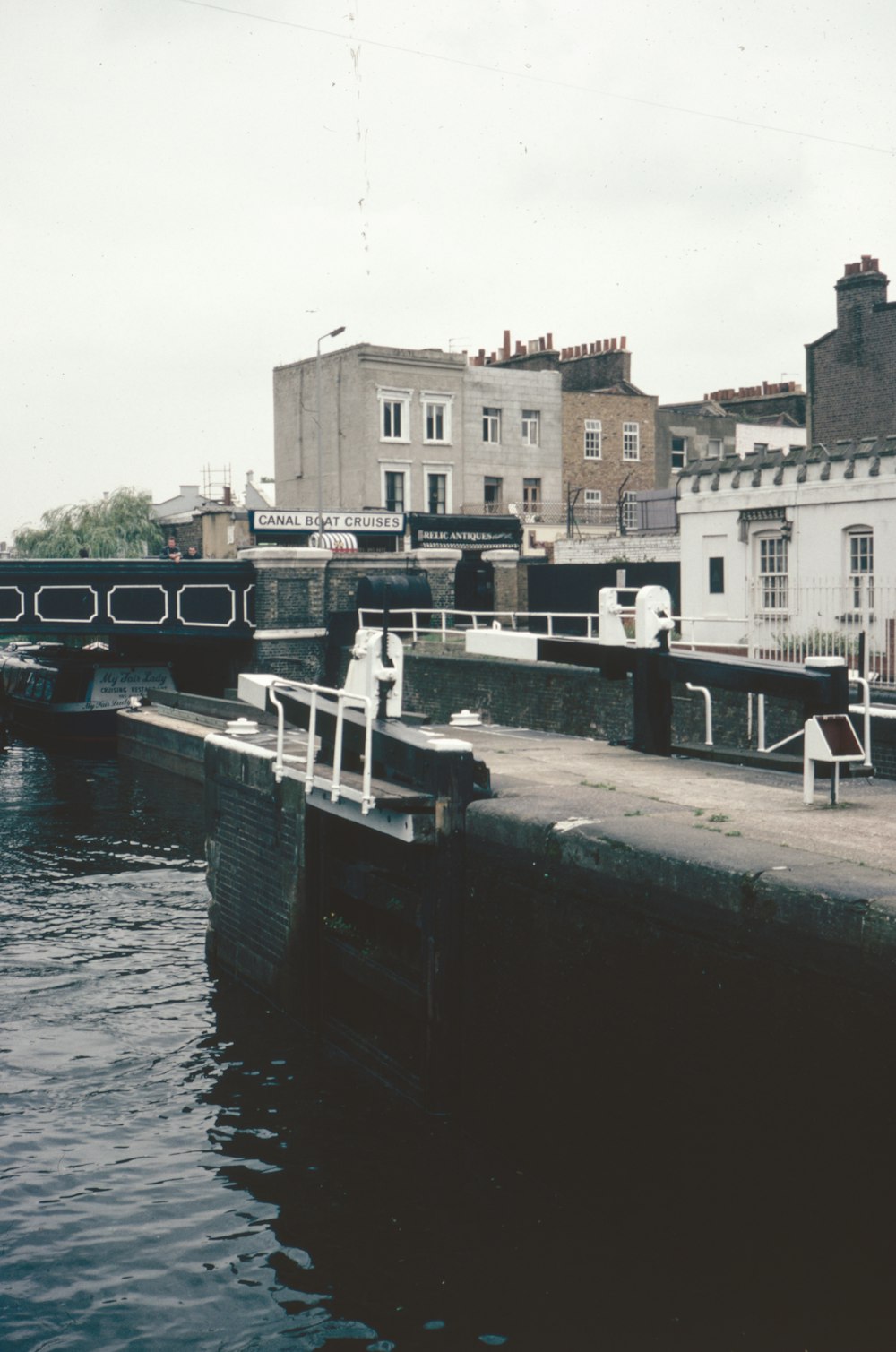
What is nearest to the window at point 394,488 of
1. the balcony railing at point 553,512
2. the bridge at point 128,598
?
the balcony railing at point 553,512

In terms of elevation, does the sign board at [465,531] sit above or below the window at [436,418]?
below

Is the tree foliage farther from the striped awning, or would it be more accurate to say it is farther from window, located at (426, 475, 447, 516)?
the striped awning

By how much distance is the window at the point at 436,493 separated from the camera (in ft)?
193

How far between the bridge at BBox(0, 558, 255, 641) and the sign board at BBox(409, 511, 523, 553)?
15816 millimetres

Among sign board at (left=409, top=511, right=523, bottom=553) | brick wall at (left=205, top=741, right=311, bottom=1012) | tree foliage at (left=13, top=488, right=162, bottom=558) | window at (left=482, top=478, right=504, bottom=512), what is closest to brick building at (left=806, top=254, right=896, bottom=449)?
sign board at (left=409, top=511, right=523, bottom=553)

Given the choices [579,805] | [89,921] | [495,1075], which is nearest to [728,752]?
[579,805]

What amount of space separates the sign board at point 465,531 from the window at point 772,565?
24.4 m

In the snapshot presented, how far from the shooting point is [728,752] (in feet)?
42.1

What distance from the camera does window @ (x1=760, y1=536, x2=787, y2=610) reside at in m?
28.7

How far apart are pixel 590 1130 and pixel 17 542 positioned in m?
72.0

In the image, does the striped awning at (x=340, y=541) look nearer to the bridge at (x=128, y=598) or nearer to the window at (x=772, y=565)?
the bridge at (x=128, y=598)

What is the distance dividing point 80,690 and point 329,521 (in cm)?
1051

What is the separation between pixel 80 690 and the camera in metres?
39.8

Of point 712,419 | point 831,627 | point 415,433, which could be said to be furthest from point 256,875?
point 712,419
